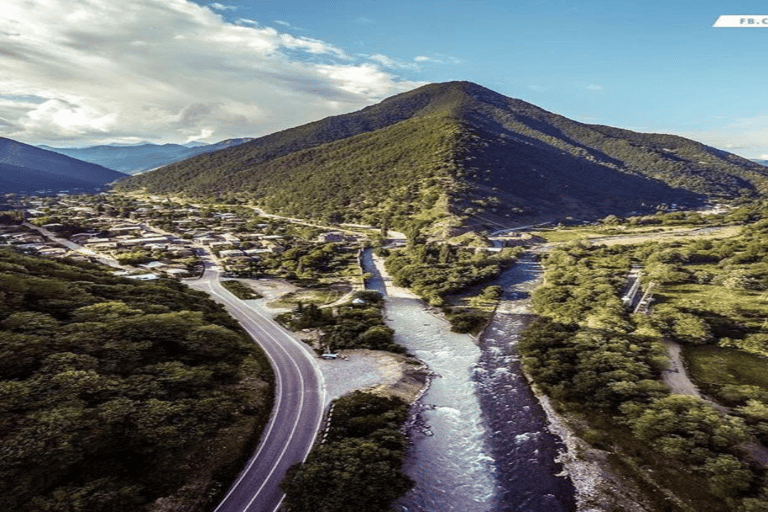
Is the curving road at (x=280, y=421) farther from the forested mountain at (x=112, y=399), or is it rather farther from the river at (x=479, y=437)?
the river at (x=479, y=437)

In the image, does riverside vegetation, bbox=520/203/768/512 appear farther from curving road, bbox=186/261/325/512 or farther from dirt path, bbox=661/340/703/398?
curving road, bbox=186/261/325/512

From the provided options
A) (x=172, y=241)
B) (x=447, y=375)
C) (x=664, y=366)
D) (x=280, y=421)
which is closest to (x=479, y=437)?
(x=447, y=375)

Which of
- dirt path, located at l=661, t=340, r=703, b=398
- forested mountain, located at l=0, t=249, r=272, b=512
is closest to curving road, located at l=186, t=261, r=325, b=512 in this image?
forested mountain, located at l=0, t=249, r=272, b=512

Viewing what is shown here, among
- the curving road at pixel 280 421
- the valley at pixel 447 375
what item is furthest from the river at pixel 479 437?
the curving road at pixel 280 421

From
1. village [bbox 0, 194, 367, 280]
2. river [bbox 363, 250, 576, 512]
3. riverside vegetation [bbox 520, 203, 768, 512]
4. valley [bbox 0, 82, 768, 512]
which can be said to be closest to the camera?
valley [bbox 0, 82, 768, 512]

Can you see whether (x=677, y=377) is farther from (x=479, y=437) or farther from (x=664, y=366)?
(x=479, y=437)
